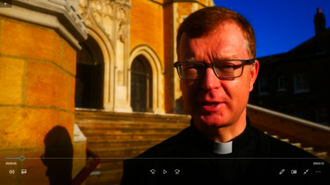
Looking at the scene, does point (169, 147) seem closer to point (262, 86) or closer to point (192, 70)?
point (192, 70)

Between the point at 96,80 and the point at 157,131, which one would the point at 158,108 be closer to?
the point at 96,80

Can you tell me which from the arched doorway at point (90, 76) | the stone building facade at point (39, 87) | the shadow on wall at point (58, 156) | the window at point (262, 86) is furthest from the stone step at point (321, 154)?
the window at point (262, 86)

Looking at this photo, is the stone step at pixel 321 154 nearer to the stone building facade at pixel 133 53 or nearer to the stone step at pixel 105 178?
the stone step at pixel 105 178

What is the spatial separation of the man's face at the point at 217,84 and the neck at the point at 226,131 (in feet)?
0.22

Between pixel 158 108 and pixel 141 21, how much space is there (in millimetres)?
4758

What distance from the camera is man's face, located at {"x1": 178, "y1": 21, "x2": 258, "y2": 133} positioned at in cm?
110

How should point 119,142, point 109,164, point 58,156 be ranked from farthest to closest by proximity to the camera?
point 119,142 < point 109,164 < point 58,156

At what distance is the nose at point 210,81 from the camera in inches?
42.6

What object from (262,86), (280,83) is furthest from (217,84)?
(262,86)

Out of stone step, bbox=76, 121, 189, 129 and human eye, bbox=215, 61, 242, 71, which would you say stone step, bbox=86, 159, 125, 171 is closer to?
stone step, bbox=76, 121, 189, 129

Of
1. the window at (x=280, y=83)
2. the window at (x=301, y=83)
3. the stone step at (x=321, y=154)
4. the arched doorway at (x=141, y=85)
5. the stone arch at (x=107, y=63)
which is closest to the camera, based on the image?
the stone step at (x=321, y=154)

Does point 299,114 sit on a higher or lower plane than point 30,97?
lower

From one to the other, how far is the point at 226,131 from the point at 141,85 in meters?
11.6

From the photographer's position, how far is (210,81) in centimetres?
108
